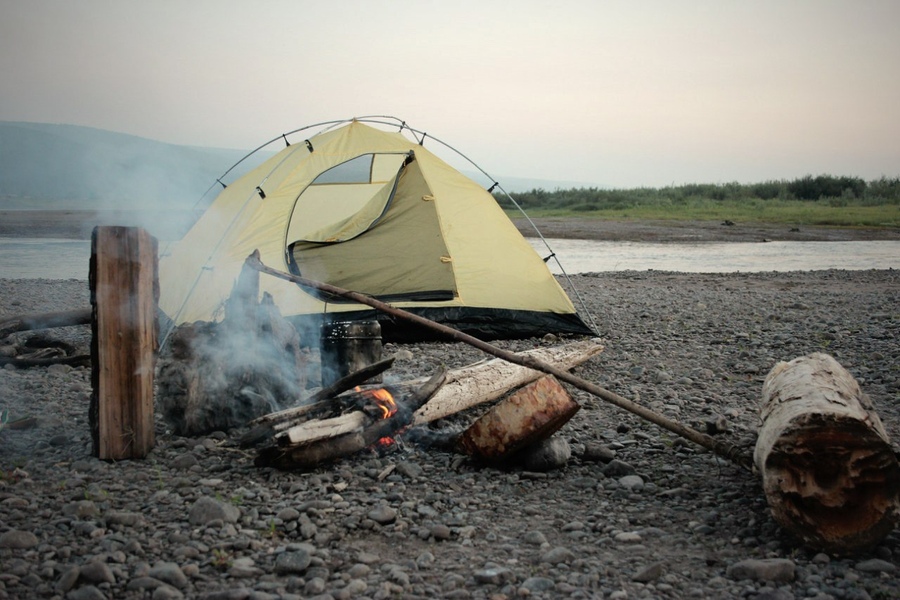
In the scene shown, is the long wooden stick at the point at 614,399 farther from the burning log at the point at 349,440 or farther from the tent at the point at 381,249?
the tent at the point at 381,249

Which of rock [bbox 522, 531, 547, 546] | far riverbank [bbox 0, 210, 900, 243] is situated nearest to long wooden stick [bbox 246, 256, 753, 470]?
rock [bbox 522, 531, 547, 546]

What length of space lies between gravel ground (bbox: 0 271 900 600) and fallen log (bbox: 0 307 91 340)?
0.50m

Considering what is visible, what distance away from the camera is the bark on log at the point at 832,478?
3184 mm

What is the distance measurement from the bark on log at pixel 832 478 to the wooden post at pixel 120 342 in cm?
331

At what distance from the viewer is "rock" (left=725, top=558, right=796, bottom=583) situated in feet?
9.96

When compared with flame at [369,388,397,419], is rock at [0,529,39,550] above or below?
below

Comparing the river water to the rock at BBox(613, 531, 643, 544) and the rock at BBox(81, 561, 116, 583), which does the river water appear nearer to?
the rock at BBox(613, 531, 643, 544)

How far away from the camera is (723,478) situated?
420cm

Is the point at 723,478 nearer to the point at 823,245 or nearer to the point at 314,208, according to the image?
the point at 314,208

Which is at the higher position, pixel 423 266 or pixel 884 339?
pixel 423 266

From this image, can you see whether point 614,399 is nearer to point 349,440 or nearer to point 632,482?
point 632,482

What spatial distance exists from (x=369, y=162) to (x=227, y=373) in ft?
15.0

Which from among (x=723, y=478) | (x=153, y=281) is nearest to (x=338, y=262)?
(x=153, y=281)

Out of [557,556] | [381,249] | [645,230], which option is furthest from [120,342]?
[645,230]
